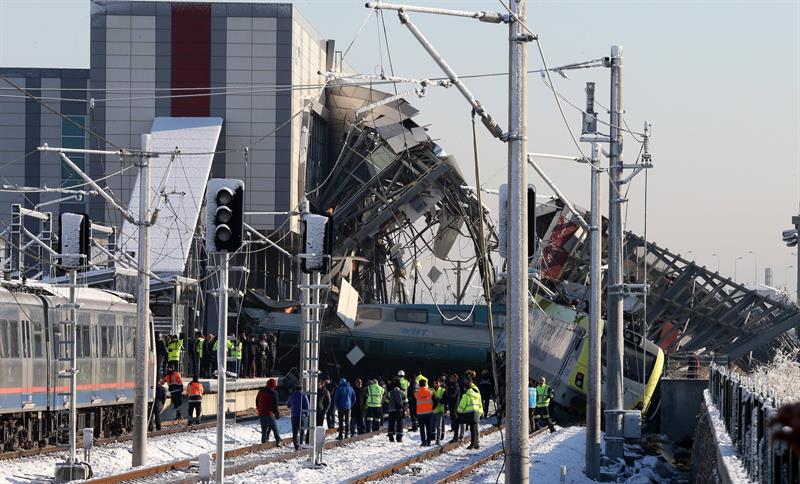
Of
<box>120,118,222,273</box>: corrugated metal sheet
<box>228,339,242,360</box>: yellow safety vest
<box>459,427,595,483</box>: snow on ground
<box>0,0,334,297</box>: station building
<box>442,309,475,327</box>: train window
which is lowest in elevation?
<box>459,427,595,483</box>: snow on ground

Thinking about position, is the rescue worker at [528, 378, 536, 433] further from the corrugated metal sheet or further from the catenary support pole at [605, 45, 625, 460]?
the corrugated metal sheet

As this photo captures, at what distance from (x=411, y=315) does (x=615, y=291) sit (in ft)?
78.5

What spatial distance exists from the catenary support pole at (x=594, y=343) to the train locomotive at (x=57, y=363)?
30.9 ft

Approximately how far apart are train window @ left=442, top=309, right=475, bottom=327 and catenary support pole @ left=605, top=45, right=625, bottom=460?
21346 mm

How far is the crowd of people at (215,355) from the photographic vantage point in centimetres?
4388

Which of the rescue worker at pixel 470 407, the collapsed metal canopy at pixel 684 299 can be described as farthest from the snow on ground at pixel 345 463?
A: the collapsed metal canopy at pixel 684 299

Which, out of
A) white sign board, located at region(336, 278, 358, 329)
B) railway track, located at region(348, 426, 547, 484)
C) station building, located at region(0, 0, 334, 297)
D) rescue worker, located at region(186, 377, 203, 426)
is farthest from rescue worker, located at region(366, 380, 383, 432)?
station building, located at region(0, 0, 334, 297)

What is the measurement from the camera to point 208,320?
6525cm

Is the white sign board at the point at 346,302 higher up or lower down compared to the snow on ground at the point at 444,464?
higher up

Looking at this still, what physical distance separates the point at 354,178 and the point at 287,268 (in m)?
7.25

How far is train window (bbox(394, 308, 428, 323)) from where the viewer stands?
54.4 m

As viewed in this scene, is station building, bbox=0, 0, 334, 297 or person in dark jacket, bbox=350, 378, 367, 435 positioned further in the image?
station building, bbox=0, 0, 334, 297

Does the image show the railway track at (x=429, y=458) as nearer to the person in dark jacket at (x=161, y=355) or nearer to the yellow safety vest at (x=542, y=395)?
the yellow safety vest at (x=542, y=395)

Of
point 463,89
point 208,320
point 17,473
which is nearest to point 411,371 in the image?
point 208,320
